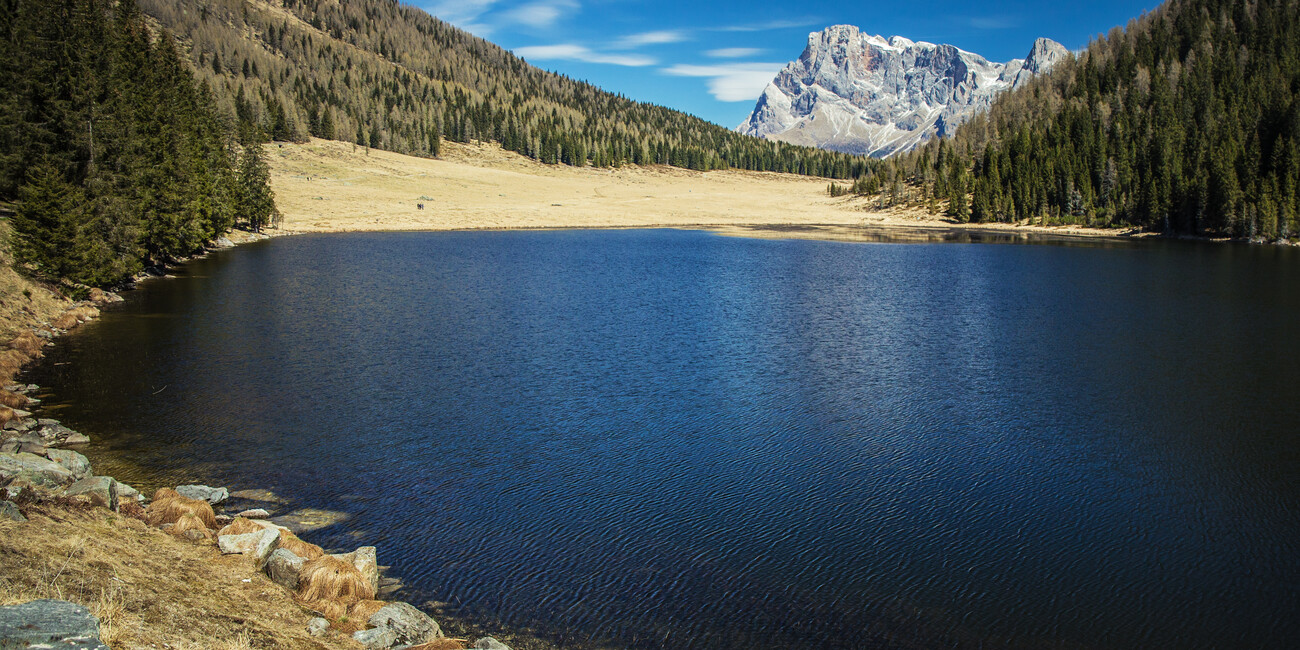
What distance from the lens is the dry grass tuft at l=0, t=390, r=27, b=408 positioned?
1864cm

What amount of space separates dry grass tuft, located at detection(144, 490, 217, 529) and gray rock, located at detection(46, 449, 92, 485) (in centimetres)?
245

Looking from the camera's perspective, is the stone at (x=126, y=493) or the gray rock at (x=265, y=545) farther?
the stone at (x=126, y=493)

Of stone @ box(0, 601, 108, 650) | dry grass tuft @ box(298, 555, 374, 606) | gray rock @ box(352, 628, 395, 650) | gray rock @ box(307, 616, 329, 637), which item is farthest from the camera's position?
dry grass tuft @ box(298, 555, 374, 606)

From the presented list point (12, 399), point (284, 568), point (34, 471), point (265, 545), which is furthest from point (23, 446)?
point (284, 568)

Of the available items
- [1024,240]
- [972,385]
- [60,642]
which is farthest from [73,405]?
[1024,240]

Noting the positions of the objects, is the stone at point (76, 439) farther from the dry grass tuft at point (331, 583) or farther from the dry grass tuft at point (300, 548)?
the dry grass tuft at point (331, 583)

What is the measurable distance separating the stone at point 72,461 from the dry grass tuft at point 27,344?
12.7 metres

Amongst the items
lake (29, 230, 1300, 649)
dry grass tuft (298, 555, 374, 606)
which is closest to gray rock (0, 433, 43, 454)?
lake (29, 230, 1300, 649)

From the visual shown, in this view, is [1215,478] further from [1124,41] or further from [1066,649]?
[1124,41]

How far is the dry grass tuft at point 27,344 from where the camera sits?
79.4 ft

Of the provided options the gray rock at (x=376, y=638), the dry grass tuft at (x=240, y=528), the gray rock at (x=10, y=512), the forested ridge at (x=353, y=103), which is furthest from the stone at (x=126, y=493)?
the forested ridge at (x=353, y=103)

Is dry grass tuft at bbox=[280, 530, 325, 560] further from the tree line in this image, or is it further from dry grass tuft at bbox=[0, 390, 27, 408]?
the tree line

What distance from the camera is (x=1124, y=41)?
154 meters

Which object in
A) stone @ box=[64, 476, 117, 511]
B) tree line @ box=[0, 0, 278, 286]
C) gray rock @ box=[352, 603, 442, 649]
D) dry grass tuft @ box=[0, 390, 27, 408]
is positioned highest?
tree line @ box=[0, 0, 278, 286]
